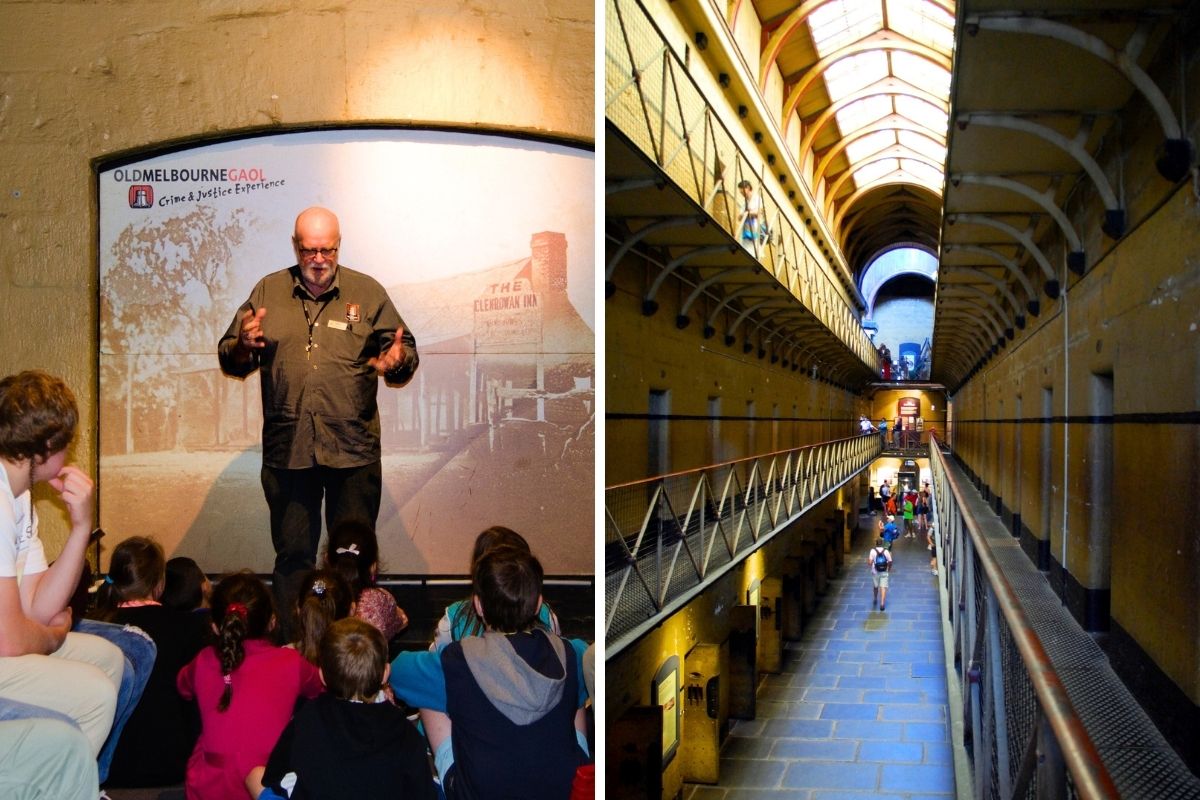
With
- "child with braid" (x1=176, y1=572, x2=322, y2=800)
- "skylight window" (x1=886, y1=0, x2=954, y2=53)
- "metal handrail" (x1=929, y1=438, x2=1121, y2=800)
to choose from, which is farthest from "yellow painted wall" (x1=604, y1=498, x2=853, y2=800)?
"skylight window" (x1=886, y1=0, x2=954, y2=53)

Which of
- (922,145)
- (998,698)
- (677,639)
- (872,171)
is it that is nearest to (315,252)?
(998,698)

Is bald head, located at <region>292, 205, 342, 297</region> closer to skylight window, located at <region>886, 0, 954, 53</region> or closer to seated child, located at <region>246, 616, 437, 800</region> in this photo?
seated child, located at <region>246, 616, 437, 800</region>

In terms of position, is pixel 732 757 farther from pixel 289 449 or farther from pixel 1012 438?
pixel 1012 438

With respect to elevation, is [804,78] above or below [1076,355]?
above

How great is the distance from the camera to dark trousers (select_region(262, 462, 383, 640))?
1.61 meters

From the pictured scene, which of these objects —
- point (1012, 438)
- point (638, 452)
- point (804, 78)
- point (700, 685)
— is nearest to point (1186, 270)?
point (804, 78)

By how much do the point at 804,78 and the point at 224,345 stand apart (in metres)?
1.14

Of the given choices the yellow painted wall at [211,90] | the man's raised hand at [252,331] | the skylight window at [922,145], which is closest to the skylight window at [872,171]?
the skylight window at [922,145]

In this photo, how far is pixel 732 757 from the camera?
2.57m

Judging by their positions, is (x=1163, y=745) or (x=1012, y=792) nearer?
(x=1012, y=792)

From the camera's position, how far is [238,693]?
1.21 metres

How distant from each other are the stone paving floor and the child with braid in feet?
3.40

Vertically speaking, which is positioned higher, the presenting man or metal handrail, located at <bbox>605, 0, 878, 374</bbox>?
metal handrail, located at <bbox>605, 0, 878, 374</bbox>

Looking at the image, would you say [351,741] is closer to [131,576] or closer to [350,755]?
[350,755]
